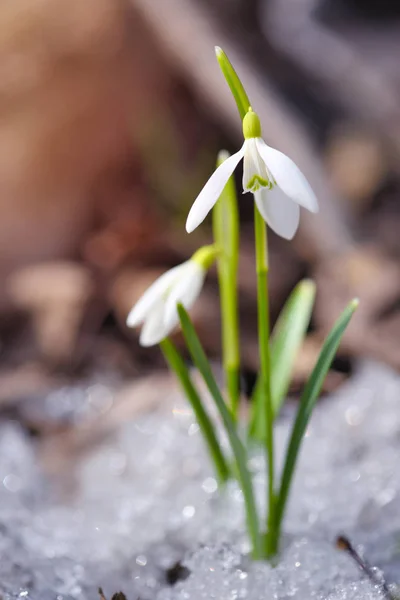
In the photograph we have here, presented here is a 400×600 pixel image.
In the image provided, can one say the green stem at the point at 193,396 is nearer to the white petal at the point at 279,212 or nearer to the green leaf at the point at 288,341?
the green leaf at the point at 288,341

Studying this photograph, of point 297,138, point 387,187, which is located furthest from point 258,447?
point 387,187

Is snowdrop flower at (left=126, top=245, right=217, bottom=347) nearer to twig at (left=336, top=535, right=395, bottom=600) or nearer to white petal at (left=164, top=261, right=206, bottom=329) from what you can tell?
white petal at (left=164, top=261, right=206, bottom=329)

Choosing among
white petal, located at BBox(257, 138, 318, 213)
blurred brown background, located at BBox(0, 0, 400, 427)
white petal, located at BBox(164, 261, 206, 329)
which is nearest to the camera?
white petal, located at BBox(257, 138, 318, 213)

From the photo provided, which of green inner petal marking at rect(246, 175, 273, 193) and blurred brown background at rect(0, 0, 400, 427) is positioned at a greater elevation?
green inner petal marking at rect(246, 175, 273, 193)

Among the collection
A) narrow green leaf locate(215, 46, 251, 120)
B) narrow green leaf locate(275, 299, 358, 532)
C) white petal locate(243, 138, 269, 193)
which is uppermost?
narrow green leaf locate(215, 46, 251, 120)

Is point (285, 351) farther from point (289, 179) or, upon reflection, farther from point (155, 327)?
point (289, 179)

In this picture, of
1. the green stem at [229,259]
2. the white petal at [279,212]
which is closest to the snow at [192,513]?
the green stem at [229,259]

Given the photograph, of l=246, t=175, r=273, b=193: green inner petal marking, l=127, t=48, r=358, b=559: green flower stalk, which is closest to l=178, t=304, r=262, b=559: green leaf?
l=127, t=48, r=358, b=559: green flower stalk
